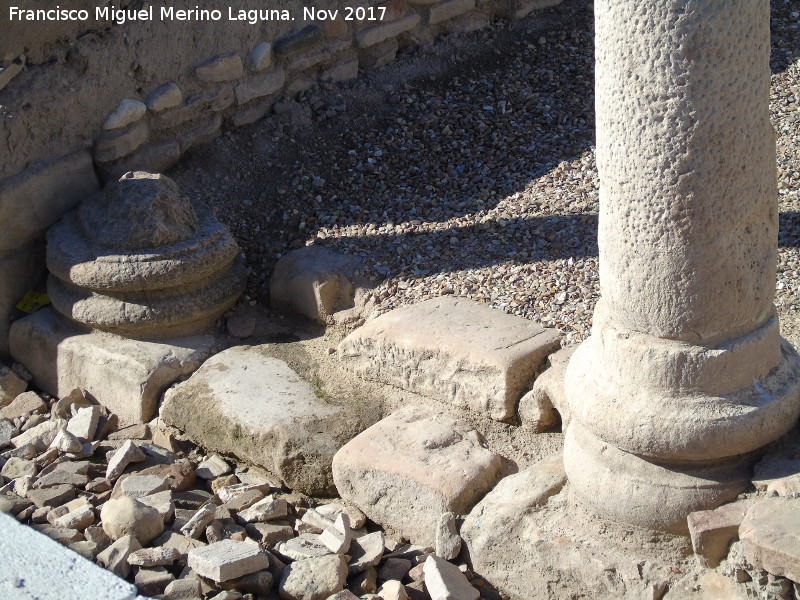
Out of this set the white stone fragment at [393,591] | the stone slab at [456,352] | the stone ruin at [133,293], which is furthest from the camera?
the stone ruin at [133,293]

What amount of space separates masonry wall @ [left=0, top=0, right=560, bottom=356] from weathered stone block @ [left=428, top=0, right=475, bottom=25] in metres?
0.37

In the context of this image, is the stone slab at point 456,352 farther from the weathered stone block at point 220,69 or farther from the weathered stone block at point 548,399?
the weathered stone block at point 220,69

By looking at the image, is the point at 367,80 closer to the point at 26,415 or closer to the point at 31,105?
the point at 31,105

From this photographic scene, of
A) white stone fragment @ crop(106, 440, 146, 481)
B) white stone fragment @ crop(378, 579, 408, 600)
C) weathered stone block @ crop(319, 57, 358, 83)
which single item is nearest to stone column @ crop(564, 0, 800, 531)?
white stone fragment @ crop(378, 579, 408, 600)

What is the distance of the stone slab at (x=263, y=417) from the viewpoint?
380cm

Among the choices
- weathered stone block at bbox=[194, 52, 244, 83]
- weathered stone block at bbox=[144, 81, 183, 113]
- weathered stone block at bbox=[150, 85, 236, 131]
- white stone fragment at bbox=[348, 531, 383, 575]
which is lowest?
white stone fragment at bbox=[348, 531, 383, 575]

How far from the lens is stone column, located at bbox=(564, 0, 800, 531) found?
2467mm

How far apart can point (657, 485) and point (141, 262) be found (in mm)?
2447

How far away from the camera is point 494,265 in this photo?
4355 millimetres

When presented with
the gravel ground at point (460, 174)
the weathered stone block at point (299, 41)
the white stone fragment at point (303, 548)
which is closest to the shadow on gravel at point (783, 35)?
the gravel ground at point (460, 174)

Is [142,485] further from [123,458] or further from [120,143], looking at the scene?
[120,143]

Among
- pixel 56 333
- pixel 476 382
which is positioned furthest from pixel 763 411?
pixel 56 333

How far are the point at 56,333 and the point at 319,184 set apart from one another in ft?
4.78

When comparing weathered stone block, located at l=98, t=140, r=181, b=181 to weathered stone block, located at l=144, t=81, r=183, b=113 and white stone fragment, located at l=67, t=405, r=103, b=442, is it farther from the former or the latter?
white stone fragment, located at l=67, t=405, r=103, b=442
